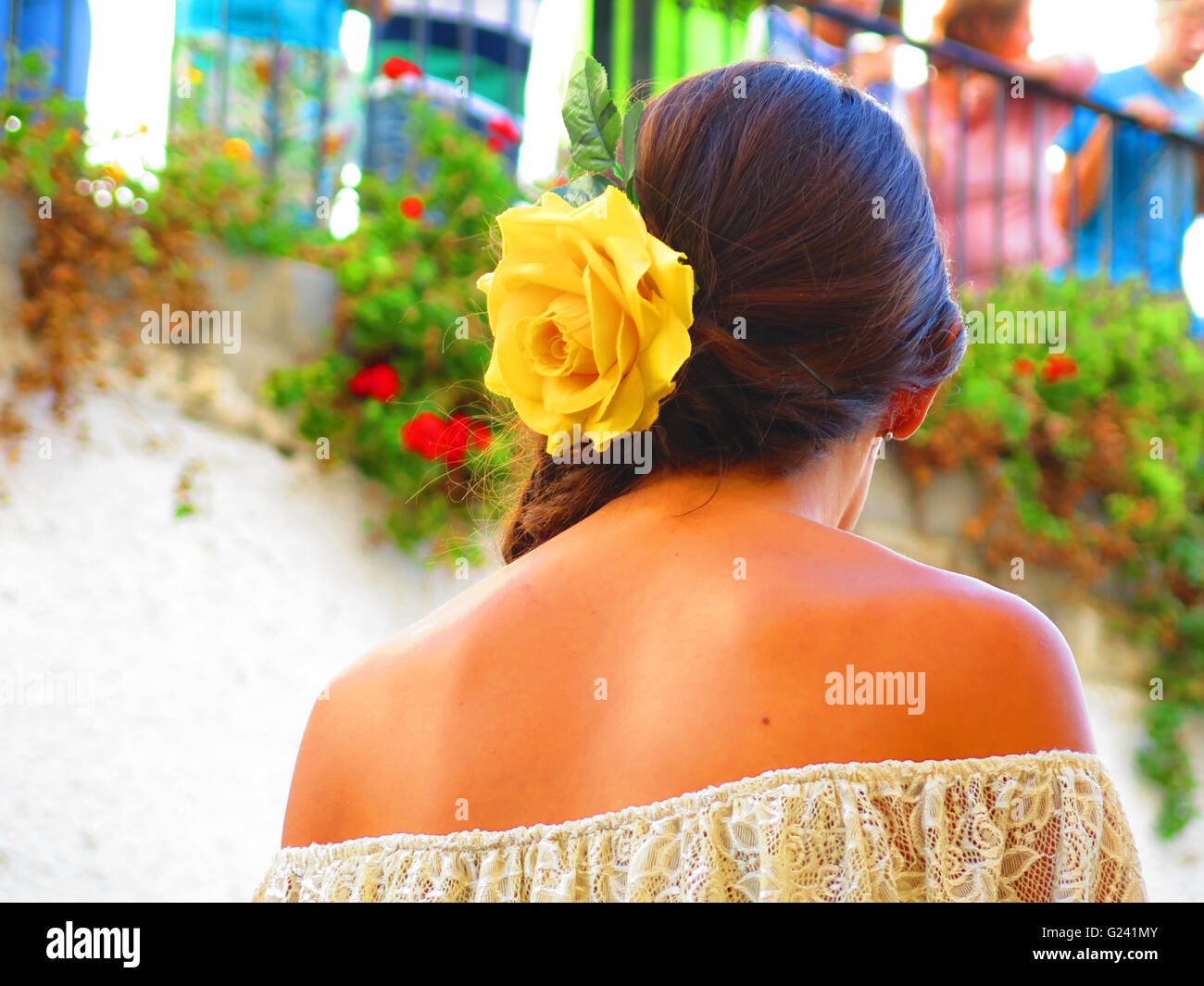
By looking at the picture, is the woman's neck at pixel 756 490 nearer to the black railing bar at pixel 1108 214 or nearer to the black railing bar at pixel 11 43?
the black railing bar at pixel 11 43

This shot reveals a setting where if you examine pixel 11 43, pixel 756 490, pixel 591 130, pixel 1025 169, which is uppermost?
pixel 1025 169

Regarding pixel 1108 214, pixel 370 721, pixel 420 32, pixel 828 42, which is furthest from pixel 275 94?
pixel 1108 214

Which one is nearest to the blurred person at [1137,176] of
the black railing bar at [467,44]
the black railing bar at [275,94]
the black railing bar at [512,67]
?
the black railing bar at [512,67]

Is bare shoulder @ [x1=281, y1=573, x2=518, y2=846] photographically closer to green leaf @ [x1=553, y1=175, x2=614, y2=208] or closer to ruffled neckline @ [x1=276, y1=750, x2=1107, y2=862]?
ruffled neckline @ [x1=276, y1=750, x2=1107, y2=862]

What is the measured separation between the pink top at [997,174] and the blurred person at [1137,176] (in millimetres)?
146

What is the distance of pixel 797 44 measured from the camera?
423 centimetres

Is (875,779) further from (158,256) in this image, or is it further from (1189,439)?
(1189,439)

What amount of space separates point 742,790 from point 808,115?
646 mm

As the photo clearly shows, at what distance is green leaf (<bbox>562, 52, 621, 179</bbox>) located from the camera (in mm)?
1206

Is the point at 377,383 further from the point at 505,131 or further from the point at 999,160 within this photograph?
the point at 999,160

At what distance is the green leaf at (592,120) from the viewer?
121 centimetres

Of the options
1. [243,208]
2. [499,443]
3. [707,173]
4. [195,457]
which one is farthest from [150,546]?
[707,173]

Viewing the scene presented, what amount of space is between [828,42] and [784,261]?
3.65 m

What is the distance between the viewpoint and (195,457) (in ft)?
9.59
